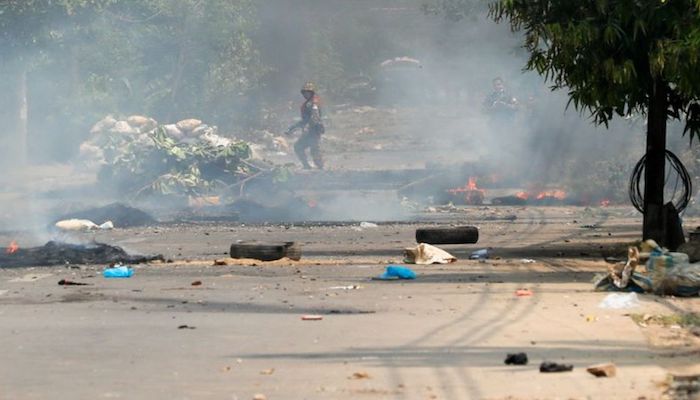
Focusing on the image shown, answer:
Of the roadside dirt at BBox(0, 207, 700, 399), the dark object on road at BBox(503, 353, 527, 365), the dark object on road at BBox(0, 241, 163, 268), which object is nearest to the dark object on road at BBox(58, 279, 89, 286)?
the roadside dirt at BBox(0, 207, 700, 399)

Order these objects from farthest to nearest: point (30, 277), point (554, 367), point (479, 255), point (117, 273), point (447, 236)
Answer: point (447, 236) → point (479, 255) → point (30, 277) → point (117, 273) → point (554, 367)

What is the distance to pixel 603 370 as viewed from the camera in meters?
8.55

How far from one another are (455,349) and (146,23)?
3131cm

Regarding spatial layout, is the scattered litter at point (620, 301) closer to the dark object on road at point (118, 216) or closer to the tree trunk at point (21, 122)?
the dark object on road at point (118, 216)

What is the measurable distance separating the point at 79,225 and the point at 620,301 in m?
14.2

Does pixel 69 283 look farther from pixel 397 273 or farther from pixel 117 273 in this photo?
pixel 397 273

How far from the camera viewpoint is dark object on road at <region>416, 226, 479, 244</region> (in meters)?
19.7

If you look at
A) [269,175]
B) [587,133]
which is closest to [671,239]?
[269,175]

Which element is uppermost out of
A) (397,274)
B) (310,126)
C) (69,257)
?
(310,126)

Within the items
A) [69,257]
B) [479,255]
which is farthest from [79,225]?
[479,255]

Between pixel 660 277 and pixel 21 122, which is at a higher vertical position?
pixel 21 122

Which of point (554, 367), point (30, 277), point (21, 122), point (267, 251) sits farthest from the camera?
point (21, 122)

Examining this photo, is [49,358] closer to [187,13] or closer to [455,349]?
[455,349]

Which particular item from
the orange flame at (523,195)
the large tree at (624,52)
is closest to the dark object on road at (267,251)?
the large tree at (624,52)
